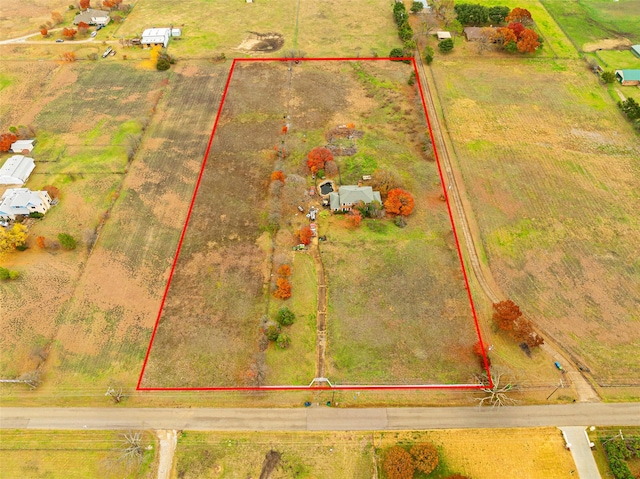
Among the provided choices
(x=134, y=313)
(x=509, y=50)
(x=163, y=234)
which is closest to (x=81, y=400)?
(x=134, y=313)

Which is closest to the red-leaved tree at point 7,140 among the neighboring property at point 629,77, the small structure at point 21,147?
the small structure at point 21,147

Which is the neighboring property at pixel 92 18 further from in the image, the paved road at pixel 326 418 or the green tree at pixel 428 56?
the paved road at pixel 326 418

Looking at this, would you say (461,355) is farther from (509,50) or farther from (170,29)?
(170,29)

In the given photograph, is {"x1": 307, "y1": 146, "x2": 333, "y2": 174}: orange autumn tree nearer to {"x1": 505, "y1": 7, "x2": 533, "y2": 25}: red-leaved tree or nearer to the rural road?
the rural road

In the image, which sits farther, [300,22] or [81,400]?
[300,22]

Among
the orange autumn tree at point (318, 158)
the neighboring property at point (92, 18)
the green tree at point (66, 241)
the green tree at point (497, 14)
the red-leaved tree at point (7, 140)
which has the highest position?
the green tree at point (497, 14)

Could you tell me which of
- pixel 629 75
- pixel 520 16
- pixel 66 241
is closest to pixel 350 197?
pixel 66 241
